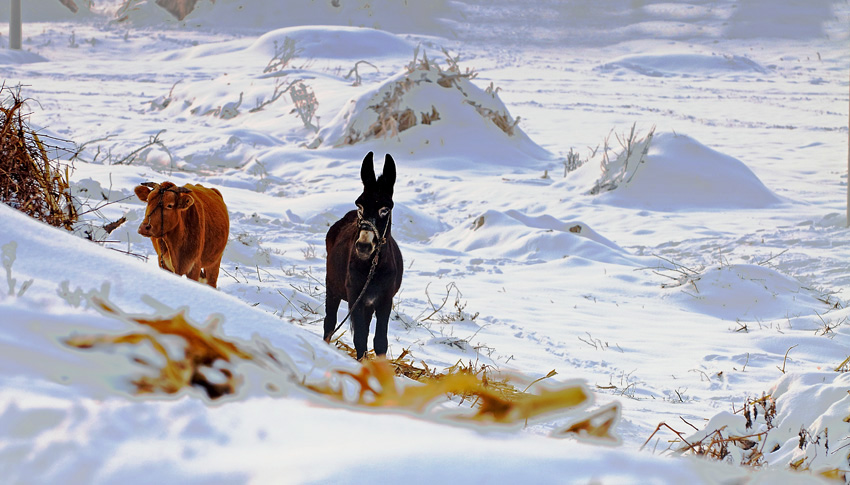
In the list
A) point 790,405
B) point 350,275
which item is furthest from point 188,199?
point 790,405

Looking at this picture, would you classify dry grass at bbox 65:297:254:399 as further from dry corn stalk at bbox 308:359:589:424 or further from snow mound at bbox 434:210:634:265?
snow mound at bbox 434:210:634:265

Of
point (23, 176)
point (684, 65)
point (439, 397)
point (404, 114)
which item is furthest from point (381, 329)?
point (684, 65)

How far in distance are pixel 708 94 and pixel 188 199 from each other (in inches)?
843

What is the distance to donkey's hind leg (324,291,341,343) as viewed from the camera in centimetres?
397

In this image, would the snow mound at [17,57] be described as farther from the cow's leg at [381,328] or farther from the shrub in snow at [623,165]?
the cow's leg at [381,328]

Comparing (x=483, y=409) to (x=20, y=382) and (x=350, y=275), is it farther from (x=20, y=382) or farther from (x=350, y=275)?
(x=350, y=275)

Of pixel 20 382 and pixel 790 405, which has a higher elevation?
pixel 20 382

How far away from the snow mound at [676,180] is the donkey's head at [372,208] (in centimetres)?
780

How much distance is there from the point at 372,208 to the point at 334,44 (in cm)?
2384

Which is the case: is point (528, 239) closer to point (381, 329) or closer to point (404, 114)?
point (381, 329)

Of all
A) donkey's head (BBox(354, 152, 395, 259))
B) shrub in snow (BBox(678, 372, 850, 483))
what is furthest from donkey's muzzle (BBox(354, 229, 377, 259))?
shrub in snow (BBox(678, 372, 850, 483))

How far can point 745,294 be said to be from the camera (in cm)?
674

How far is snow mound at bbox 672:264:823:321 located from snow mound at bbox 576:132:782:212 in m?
3.52

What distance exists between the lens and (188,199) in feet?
11.9
